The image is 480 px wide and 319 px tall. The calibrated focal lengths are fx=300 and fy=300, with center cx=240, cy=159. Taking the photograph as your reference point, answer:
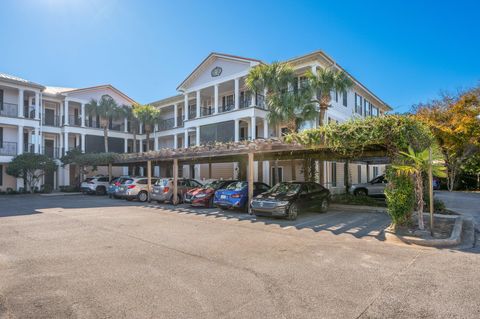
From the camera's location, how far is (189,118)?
93.2 feet

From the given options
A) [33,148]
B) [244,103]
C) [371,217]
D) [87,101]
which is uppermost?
[87,101]

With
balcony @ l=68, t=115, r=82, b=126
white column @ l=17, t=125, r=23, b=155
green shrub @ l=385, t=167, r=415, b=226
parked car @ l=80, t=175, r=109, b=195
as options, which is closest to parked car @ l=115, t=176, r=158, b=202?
parked car @ l=80, t=175, r=109, b=195

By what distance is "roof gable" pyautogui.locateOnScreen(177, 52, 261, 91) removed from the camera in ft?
75.9

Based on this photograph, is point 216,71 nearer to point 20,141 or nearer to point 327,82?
point 327,82

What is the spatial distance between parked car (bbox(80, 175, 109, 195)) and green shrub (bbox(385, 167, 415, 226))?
22.7 meters

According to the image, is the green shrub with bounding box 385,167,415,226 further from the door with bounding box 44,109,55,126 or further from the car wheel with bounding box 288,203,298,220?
the door with bounding box 44,109,55,126

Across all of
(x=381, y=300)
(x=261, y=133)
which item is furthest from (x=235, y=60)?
(x=381, y=300)

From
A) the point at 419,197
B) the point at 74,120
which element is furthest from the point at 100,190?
the point at 419,197

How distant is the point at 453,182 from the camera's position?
29.5 metres

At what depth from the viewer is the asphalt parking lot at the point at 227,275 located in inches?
158

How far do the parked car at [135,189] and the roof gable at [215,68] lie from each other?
10811 mm

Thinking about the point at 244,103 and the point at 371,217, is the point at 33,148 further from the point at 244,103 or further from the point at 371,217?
the point at 371,217

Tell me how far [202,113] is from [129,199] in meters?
11.7

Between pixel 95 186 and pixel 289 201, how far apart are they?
62.7 feet
